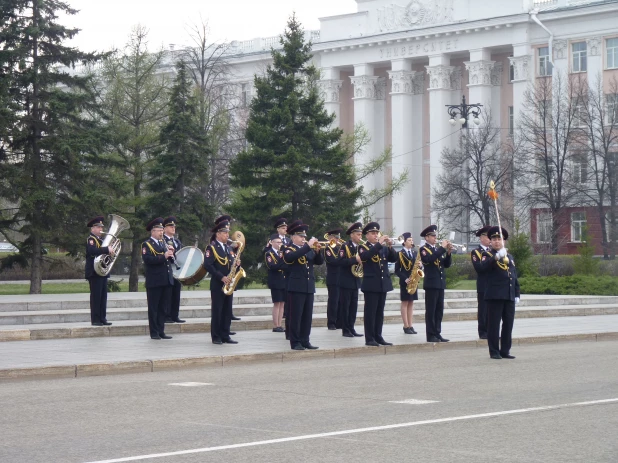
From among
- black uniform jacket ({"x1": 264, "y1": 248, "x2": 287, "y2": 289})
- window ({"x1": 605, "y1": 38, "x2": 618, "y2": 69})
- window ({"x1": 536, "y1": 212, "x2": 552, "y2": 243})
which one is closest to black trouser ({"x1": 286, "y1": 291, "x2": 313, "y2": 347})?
black uniform jacket ({"x1": 264, "y1": 248, "x2": 287, "y2": 289})

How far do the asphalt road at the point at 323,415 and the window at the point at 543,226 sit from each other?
44.8 metres

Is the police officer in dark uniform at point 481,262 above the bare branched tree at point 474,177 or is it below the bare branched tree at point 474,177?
below

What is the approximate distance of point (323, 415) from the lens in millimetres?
10883

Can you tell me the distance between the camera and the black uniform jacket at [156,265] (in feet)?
63.0

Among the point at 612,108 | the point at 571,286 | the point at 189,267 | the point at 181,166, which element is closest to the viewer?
the point at 189,267

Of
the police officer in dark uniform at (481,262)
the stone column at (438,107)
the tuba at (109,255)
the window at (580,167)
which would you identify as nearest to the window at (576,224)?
the window at (580,167)

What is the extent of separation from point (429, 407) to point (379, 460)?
3039mm

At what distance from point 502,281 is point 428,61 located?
59.2 metres

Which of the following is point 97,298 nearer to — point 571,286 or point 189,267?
point 189,267

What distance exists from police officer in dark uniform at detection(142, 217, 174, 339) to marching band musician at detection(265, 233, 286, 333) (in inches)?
69.6

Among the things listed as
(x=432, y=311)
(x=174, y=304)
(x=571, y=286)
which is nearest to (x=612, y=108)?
(x=571, y=286)

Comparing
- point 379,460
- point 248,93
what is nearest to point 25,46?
point 379,460

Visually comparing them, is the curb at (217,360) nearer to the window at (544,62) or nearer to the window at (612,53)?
the window at (612,53)

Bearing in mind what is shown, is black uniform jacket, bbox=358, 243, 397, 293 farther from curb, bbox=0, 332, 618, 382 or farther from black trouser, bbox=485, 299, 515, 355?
black trouser, bbox=485, 299, 515, 355
